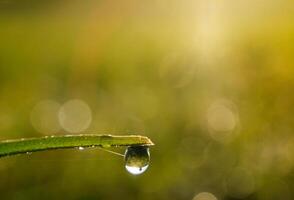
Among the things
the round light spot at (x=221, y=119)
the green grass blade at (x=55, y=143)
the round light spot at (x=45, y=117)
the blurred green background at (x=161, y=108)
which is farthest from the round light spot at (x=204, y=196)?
the round light spot at (x=45, y=117)

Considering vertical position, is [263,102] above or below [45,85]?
below

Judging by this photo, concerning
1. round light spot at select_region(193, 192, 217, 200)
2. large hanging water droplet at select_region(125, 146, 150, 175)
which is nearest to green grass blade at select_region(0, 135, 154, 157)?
large hanging water droplet at select_region(125, 146, 150, 175)

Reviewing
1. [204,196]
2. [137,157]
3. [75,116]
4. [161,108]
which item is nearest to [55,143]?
[137,157]

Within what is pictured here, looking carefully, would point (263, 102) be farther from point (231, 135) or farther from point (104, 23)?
point (104, 23)

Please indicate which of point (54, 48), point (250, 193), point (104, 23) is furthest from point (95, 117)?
point (104, 23)

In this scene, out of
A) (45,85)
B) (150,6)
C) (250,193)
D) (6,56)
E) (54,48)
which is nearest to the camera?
(250,193)

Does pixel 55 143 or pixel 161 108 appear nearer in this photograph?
pixel 55 143

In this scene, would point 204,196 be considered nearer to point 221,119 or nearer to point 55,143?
point 221,119

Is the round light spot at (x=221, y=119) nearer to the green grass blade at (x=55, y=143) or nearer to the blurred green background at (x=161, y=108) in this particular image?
the blurred green background at (x=161, y=108)
